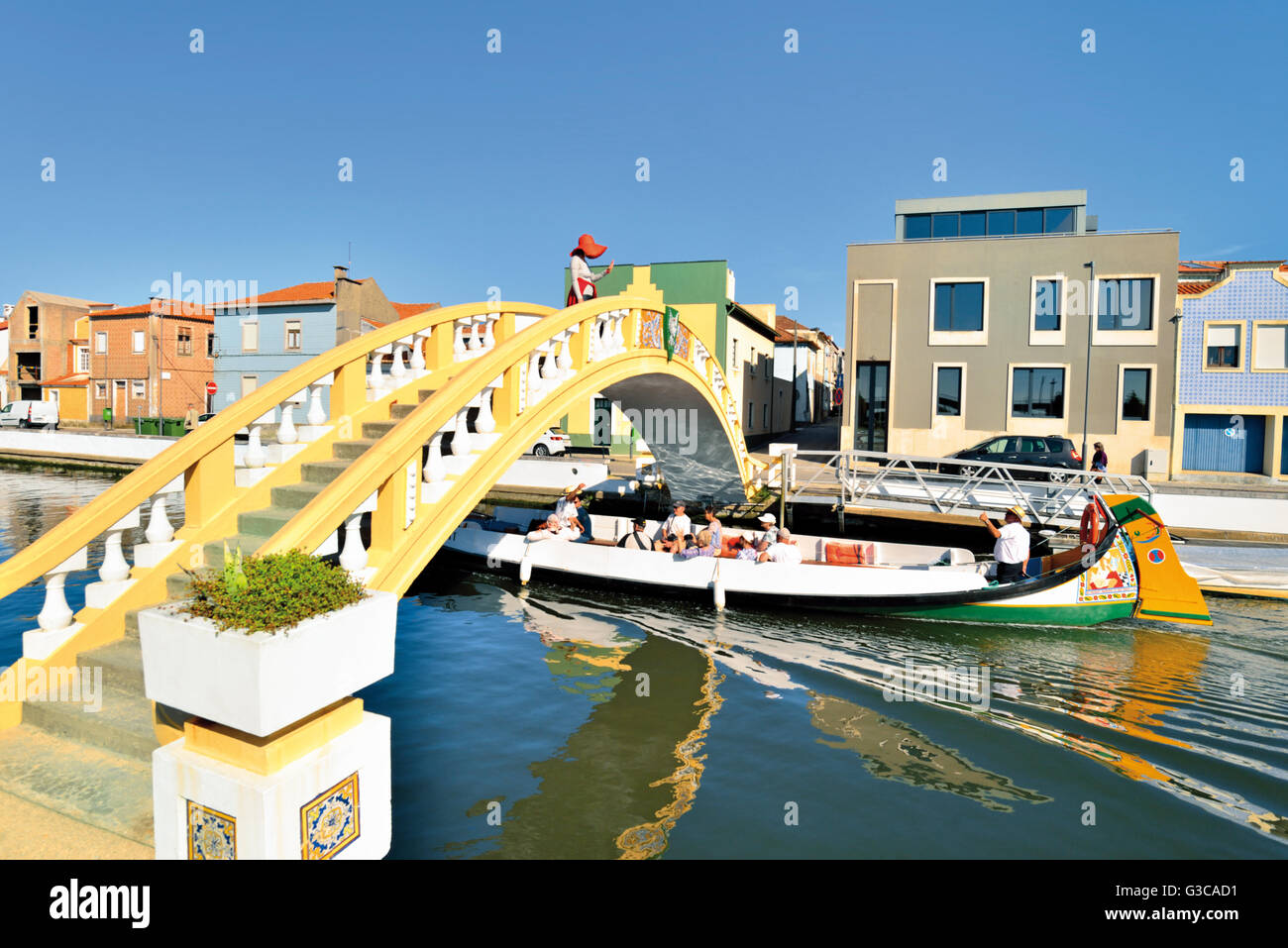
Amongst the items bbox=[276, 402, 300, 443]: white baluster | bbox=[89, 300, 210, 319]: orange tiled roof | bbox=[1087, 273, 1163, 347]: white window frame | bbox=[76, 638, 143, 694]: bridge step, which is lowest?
bbox=[76, 638, 143, 694]: bridge step

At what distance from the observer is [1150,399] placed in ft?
87.1

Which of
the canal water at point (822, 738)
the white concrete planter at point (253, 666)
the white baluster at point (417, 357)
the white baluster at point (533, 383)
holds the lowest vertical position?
the canal water at point (822, 738)

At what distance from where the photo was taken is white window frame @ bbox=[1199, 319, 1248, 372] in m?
26.2

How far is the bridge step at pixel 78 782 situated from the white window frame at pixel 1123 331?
29.8m

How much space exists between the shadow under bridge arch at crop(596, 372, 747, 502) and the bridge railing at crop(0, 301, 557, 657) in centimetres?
522

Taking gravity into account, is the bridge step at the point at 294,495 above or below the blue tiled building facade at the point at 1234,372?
below

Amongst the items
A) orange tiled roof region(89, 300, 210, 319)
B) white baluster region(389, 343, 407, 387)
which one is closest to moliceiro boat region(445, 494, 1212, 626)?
white baluster region(389, 343, 407, 387)

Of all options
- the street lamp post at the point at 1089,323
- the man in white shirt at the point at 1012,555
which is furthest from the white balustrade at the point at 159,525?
the street lamp post at the point at 1089,323

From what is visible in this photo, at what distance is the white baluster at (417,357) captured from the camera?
8.47m

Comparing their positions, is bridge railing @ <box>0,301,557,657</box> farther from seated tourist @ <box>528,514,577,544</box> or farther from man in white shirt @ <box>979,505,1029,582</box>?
man in white shirt @ <box>979,505,1029,582</box>

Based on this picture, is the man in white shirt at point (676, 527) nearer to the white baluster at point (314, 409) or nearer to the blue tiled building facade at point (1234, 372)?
the white baluster at point (314, 409)

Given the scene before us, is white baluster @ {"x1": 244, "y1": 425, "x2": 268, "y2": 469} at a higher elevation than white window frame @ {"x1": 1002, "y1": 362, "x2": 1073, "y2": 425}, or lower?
lower

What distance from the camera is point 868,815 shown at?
21.1 feet
